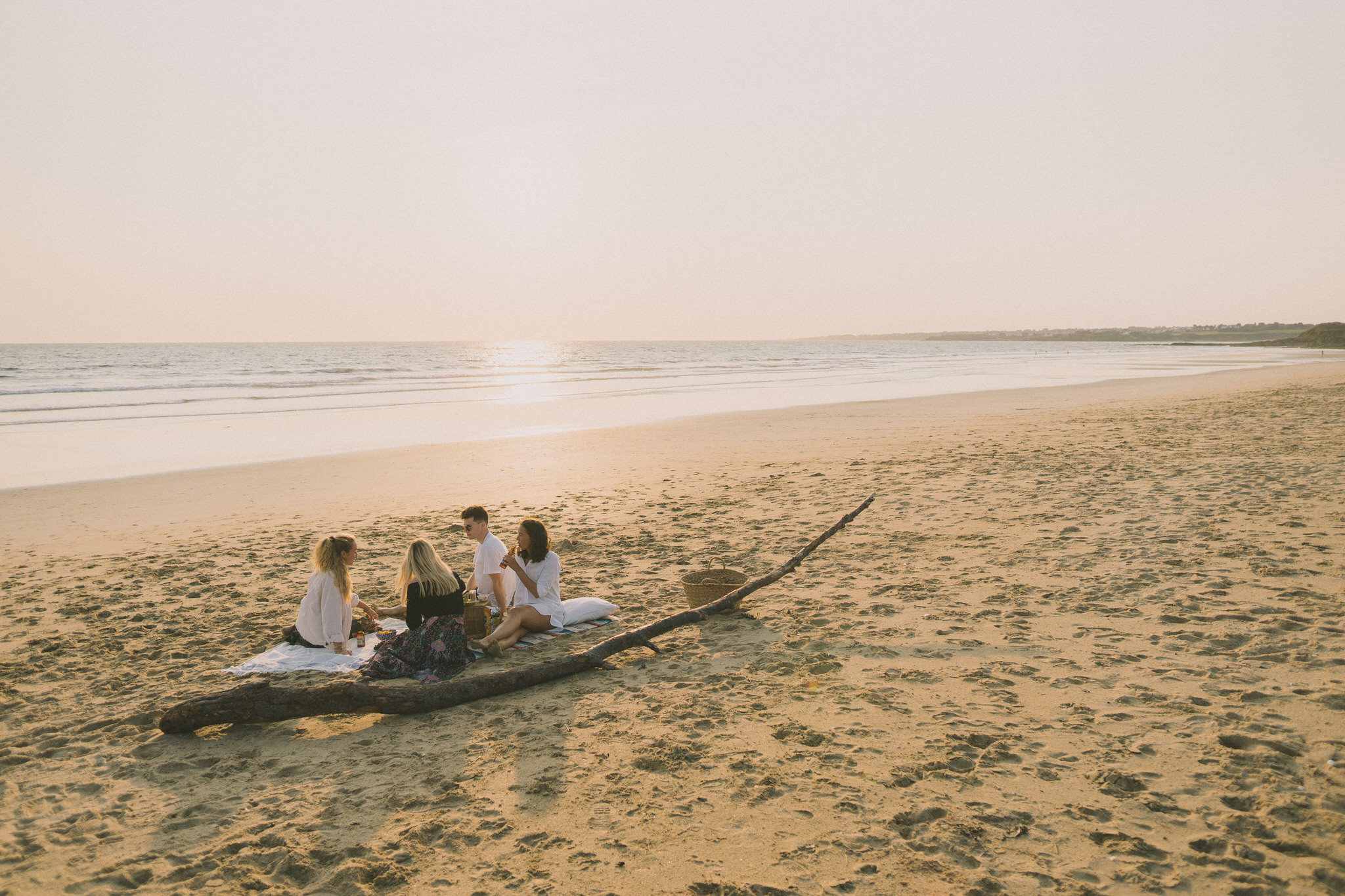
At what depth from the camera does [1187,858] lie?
311cm

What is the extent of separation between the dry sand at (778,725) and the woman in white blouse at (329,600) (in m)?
0.43

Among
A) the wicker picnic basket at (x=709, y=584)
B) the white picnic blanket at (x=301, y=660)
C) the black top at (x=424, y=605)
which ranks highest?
the black top at (x=424, y=605)

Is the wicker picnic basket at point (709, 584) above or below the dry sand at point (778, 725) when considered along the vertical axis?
above

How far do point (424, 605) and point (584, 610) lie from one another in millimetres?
1366

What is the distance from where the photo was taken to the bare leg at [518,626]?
234 inches

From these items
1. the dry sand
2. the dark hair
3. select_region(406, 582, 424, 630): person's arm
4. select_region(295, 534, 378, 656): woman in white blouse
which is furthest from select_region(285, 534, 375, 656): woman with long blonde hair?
the dark hair

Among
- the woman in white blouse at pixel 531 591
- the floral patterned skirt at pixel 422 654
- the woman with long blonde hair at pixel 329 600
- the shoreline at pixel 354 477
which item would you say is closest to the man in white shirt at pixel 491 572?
the woman in white blouse at pixel 531 591

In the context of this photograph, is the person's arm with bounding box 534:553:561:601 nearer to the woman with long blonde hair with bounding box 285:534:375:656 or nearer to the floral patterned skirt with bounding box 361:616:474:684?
the floral patterned skirt with bounding box 361:616:474:684

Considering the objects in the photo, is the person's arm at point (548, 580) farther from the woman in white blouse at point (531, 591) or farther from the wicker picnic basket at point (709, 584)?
the wicker picnic basket at point (709, 584)

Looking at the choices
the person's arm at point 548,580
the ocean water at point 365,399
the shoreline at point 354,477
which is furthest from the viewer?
the ocean water at point 365,399

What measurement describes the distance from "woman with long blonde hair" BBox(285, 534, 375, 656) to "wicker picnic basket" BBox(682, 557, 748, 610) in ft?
8.78

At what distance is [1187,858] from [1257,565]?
4.49 m

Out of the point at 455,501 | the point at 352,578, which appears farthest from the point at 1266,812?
the point at 455,501

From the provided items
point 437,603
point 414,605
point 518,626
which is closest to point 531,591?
point 518,626
